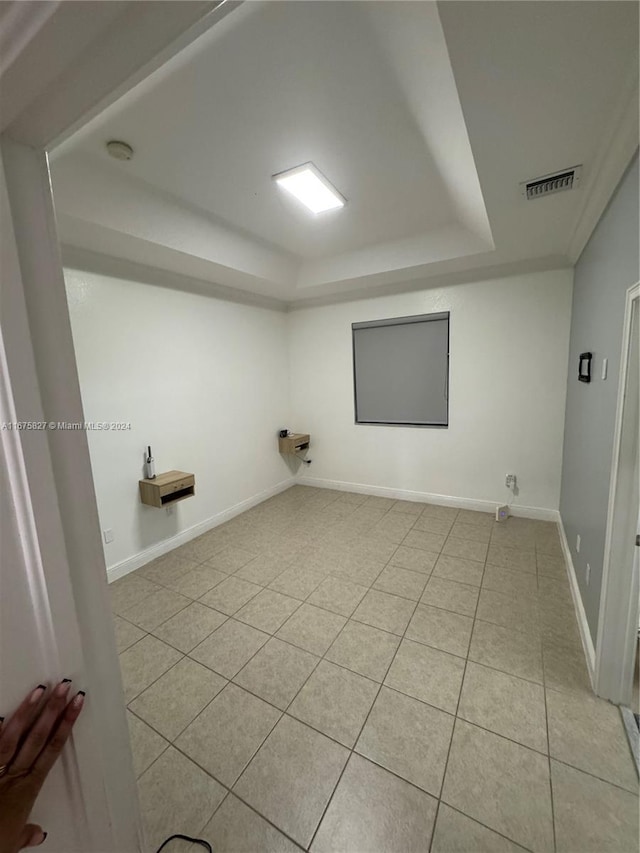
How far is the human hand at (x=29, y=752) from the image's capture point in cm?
68

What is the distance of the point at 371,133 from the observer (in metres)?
1.78

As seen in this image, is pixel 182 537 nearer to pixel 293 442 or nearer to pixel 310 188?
pixel 293 442

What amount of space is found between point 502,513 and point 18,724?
3.81m

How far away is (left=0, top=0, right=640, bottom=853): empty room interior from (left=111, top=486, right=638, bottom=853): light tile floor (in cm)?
1

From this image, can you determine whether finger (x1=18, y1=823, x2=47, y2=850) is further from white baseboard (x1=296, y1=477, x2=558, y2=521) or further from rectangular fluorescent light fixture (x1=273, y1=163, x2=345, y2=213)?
white baseboard (x1=296, y1=477, x2=558, y2=521)

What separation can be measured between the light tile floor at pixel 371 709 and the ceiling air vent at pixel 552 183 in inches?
103

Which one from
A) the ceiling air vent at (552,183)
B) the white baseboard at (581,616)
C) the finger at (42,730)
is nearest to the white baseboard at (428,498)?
the white baseboard at (581,616)

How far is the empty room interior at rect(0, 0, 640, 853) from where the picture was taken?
2.78 feet

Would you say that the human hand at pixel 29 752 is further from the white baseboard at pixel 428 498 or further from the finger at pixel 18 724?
the white baseboard at pixel 428 498

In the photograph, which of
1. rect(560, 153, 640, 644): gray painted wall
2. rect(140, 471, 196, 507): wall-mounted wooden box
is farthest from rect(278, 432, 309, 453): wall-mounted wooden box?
rect(560, 153, 640, 644): gray painted wall

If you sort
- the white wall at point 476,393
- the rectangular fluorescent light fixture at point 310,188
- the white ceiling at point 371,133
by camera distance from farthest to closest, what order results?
the white wall at point 476,393 < the rectangular fluorescent light fixture at point 310,188 < the white ceiling at point 371,133

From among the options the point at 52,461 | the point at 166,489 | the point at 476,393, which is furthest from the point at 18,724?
the point at 476,393

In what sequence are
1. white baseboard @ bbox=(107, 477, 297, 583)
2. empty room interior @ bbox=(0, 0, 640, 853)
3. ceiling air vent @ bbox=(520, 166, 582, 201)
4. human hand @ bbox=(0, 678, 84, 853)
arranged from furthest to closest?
white baseboard @ bbox=(107, 477, 297, 583) < ceiling air vent @ bbox=(520, 166, 582, 201) < empty room interior @ bbox=(0, 0, 640, 853) < human hand @ bbox=(0, 678, 84, 853)

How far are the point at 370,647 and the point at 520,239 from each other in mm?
3168
